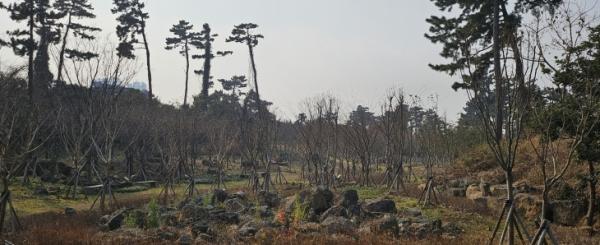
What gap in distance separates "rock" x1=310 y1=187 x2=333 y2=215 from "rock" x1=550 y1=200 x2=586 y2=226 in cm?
622

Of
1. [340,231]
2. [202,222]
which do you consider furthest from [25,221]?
[340,231]

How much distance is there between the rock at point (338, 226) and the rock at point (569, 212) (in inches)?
221

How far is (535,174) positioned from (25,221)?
1626 centimetres

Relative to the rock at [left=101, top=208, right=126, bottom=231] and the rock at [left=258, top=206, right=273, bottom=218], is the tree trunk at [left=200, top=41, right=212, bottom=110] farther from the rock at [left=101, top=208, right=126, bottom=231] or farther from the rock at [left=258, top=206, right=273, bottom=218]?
the rock at [left=101, top=208, right=126, bottom=231]

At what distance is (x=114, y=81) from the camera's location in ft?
57.2

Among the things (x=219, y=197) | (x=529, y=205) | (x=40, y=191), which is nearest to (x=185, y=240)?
(x=219, y=197)

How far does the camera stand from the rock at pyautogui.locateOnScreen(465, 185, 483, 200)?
15.3 metres

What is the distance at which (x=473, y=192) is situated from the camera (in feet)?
52.4

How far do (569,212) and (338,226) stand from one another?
6.15 metres

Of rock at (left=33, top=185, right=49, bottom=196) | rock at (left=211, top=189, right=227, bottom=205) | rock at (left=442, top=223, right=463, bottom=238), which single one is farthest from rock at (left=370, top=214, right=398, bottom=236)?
rock at (left=33, top=185, right=49, bottom=196)

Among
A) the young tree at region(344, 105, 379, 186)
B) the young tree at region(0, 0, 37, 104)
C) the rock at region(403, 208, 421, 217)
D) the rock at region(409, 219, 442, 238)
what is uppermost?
the young tree at region(0, 0, 37, 104)

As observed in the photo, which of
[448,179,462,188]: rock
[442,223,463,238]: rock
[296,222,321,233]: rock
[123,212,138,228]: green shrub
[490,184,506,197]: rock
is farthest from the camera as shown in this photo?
[448,179,462,188]: rock

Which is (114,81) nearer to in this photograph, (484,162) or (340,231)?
(340,231)

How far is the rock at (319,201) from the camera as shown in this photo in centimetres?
1337
